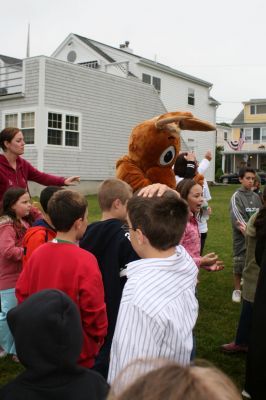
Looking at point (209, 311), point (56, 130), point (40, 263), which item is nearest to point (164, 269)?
point (40, 263)

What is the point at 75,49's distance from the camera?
2862cm

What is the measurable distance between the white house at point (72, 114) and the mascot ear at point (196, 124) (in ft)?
50.2

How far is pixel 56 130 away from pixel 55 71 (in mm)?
2578

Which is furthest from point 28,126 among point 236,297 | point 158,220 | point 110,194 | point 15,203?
point 158,220

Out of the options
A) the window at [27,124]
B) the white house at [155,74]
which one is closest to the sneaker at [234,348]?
the window at [27,124]

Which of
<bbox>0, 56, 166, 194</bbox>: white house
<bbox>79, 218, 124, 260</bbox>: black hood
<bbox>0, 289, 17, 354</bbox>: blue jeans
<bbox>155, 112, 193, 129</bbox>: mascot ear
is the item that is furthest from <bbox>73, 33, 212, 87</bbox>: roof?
<bbox>79, 218, 124, 260</bbox>: black hood

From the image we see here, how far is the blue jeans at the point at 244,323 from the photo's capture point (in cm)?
439

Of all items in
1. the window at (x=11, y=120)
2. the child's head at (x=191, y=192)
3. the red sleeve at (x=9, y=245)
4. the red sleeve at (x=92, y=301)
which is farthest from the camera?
the window at (x=11, y=120)

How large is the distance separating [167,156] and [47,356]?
3714mm

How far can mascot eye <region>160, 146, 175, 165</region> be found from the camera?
17.0 feet

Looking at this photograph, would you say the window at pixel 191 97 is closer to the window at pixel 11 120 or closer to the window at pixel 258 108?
the window at pixel 11 120

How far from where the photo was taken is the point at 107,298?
10.4 feet

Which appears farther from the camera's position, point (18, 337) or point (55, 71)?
point (55, 71)

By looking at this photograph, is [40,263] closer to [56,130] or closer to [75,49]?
[56,130]
